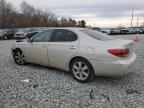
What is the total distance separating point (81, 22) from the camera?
67312 millimetres

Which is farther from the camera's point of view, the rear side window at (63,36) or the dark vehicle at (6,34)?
the dark vehicle at (6,34)

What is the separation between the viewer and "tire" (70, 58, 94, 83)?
503cm

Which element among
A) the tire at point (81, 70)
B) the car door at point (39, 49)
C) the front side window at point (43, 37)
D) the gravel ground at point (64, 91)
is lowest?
the gravel ground at point (64, 91)

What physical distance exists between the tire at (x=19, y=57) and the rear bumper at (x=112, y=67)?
10.1 ft

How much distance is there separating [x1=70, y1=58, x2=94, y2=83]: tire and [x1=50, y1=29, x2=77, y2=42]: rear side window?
0.65 metres

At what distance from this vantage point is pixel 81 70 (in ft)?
17.0

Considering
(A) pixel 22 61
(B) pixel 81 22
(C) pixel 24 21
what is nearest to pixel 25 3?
(C) pixel 24 21

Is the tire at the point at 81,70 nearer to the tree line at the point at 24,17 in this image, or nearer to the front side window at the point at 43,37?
the front side window at the point at 43,37

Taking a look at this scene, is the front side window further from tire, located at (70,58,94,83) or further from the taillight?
the taillight

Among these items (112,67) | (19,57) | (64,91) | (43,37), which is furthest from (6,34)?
(112,67)

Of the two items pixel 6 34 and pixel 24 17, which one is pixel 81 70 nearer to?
pixel 6 34

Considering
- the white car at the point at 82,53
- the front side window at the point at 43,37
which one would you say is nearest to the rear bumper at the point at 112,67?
the white car at the point at 82,53

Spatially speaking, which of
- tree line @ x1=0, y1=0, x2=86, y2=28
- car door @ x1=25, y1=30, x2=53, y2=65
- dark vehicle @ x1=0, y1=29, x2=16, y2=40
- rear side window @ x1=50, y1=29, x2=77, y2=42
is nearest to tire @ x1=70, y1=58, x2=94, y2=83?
rear side window @ x1=50, y1=29, x2=77, y2=42

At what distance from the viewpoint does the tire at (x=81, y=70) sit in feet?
16.5
